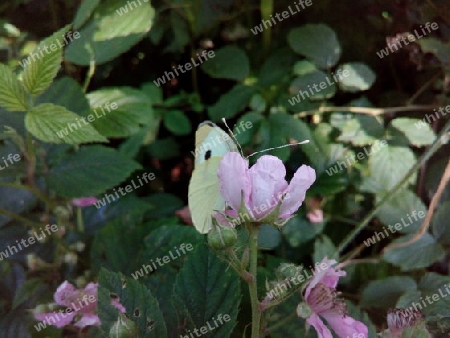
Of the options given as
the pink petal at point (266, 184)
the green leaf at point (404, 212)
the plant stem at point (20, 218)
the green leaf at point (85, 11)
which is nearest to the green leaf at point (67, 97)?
the green leaf at point (85, 11)

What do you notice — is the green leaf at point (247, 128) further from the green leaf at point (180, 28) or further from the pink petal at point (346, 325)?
the pink petal at point (346, 325)

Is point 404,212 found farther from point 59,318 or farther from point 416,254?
point 59,318

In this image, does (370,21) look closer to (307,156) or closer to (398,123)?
(398,123)

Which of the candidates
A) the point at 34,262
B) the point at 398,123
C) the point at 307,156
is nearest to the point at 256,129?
the point at 307,156

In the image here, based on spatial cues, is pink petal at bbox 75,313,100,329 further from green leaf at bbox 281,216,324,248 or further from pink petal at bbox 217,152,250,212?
green leaf at bbox 281,216,324,248

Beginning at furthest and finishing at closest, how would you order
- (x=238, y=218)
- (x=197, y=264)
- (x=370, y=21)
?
(x=370, y=21), (x=197, y=264), (x=238, y=218)

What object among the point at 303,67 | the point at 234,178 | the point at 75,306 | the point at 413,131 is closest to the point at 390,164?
the point at 413,131
